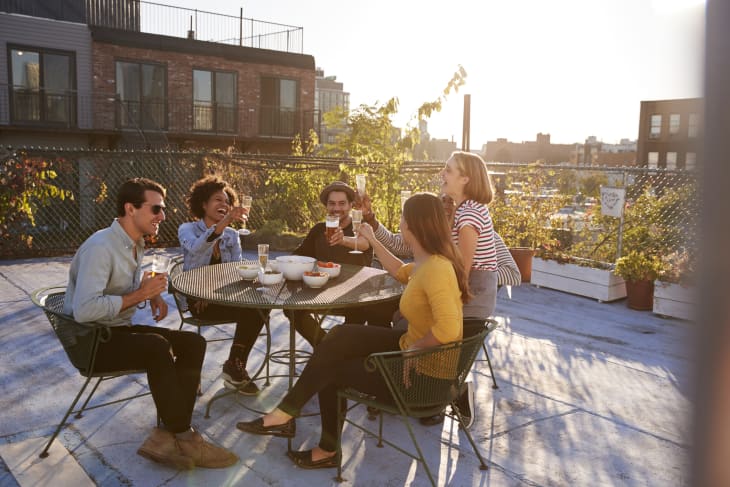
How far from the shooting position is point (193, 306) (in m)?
4.05

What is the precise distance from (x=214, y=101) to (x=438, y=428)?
17.7 meters

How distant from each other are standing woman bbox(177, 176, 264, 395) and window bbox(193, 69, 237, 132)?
51.9ft

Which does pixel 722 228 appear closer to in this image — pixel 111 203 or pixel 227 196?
pixel 227 196

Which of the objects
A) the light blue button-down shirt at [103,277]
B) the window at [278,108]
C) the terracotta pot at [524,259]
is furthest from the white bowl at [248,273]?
the window at [278,108]

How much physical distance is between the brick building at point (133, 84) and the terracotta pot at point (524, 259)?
41.5 feet

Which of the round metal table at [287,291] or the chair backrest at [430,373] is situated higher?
the round metal table at [287,291]

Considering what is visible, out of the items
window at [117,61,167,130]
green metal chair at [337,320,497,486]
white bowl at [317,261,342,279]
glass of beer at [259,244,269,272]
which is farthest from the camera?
window at [117,61,167,130]

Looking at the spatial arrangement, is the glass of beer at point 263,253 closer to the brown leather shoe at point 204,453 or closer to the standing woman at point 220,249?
the standing woman at point 220,249

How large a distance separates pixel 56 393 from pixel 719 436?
4.09 m

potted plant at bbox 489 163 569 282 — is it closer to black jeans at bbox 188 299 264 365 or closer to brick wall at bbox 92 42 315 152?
black jeans at bbox 188 299 264 365

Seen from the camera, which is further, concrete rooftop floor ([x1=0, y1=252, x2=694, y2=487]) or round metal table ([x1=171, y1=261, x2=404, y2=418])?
round metal table ([x1=171, y1=261, x2=404, y2=418])

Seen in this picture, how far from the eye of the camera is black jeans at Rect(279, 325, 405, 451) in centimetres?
287

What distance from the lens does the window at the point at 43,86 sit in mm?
16672

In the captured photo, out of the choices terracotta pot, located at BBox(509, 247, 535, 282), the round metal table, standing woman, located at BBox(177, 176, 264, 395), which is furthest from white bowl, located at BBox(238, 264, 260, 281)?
terracotta pot, located at BBox(509, 247, 535, 282)
